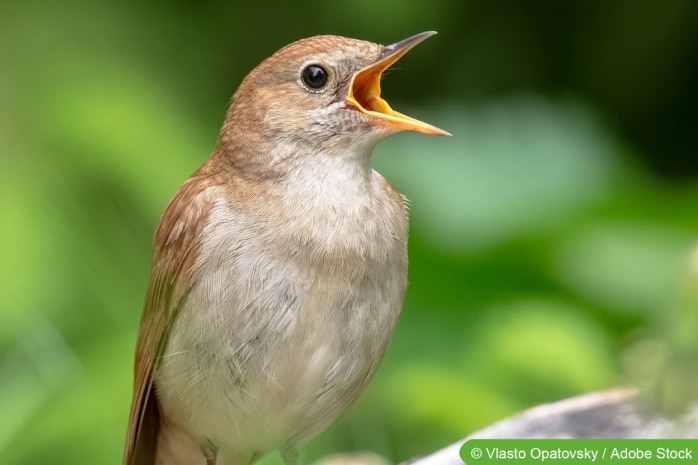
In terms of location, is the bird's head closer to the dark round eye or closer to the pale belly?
the dark round eye

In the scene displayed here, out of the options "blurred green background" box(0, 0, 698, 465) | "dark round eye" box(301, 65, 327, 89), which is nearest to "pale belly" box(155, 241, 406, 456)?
"dark round eye" box(301, 65, 327, 89)

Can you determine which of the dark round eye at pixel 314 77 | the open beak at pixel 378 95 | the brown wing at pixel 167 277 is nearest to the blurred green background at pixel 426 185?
the brown wing at pixel 167 277

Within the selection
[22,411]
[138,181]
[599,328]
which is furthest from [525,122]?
[22,411]

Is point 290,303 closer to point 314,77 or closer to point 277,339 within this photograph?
point 277,339

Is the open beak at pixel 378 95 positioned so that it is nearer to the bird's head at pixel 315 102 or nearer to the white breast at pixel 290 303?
the bird's head at pixel 315 102

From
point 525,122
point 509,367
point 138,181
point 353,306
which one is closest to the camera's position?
point 353,306

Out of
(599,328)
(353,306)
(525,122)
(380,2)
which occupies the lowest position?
(599,328)

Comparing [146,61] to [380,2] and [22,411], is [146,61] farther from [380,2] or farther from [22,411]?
[22,411]
